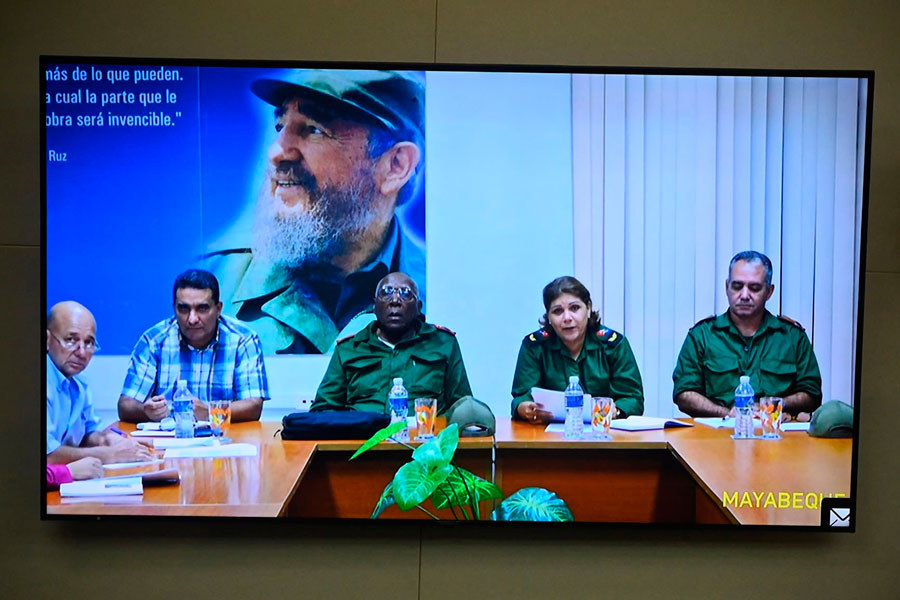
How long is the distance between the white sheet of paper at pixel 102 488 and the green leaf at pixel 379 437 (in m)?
0.66

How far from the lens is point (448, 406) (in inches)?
101

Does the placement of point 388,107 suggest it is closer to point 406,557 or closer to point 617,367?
point 617,367

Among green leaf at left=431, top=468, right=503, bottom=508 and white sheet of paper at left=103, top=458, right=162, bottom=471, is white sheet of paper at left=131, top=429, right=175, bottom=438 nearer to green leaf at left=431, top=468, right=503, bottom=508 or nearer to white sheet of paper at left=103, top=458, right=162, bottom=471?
white sheet of paper at left=103, top=458, right=162, bottom=471

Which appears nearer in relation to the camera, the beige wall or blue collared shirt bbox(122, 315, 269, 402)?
blue collared shirt bbox(122, 315, 269, 402)

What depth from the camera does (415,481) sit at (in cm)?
251

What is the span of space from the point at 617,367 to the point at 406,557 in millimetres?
923

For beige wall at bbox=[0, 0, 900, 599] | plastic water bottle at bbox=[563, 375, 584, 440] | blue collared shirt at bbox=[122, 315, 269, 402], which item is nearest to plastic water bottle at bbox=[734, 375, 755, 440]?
beige wall at bbox=[0, 0, 900, 599]

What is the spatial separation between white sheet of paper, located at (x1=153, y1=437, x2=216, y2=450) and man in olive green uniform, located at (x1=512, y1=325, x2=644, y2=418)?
0.96m

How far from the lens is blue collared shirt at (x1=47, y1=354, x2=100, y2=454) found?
8.33ft

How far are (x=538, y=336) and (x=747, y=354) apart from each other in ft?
2.13

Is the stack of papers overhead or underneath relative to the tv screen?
underneath

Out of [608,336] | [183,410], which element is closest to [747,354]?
[608,336]

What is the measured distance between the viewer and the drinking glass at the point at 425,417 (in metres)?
2.55

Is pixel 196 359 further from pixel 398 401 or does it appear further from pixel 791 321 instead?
pixel 791 321
